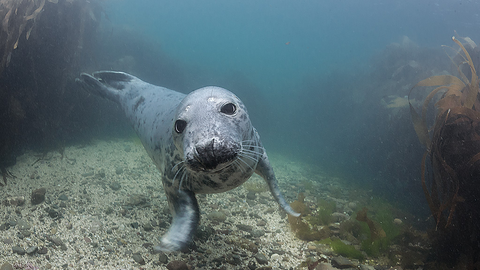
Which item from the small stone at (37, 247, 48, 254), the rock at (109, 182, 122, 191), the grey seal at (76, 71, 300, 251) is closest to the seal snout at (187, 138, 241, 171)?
the grey seal at (76, 71, 300, 251)

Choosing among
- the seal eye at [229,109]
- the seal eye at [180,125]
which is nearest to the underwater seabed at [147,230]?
the seal eye at [180,125]

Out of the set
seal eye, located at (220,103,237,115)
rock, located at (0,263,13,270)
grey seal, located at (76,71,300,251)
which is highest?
seal eye, located at (220,103,237,115)

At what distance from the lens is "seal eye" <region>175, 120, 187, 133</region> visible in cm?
161

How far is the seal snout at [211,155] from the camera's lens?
50.4 inches

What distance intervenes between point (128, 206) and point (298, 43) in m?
90.0

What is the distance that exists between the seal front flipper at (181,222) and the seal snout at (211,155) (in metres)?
0.73

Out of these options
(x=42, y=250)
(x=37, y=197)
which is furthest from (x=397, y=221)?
(x=37, y=197)

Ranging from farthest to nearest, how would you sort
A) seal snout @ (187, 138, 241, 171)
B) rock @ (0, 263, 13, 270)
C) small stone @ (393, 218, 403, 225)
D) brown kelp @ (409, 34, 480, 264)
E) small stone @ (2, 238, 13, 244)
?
small stone @ (393, 218, 403, 225) → brown kelp @ (409, 34, 480, 264) → small stone @ (2, 238, 13, 244) → rock @ (0, 263, 13, 270) → seal snout @ (187, 138, 241, 171)

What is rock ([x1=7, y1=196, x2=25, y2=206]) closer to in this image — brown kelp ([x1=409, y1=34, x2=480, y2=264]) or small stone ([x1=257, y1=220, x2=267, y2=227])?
small stone ([x1=257, y1=220, x2=267, y2=227])

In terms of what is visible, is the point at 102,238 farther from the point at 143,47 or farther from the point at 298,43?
the point at 298,43

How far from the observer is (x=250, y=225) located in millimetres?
3053

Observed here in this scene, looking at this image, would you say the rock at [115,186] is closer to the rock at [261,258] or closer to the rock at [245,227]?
the rock at [245,227]

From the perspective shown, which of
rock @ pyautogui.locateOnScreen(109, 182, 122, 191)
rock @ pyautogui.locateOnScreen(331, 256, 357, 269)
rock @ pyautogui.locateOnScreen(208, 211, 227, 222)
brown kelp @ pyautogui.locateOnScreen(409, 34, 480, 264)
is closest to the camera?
rock @ pyautogui.locateOnScreen(331, 256, 357, 269)

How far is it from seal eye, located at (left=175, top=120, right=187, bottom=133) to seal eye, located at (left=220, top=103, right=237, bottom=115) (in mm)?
274
